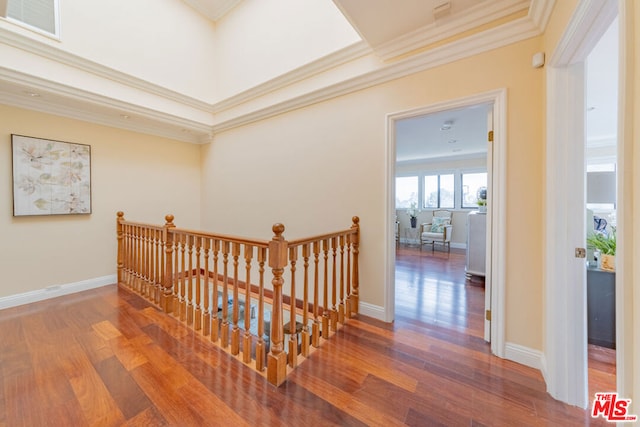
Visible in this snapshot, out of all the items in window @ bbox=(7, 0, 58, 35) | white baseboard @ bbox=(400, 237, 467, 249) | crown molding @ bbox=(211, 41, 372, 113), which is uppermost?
window @ bbox=(7, 0, 58, 35)

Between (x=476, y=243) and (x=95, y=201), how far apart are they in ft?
18.1

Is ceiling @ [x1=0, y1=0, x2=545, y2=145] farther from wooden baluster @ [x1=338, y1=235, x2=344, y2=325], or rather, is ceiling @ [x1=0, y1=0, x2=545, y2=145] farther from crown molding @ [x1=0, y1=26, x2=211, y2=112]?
wooden baluster @ [x1=338, y1=235, x2=344, y2=325]

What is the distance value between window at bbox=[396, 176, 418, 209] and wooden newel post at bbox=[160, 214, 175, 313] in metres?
6.67

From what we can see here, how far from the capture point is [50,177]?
9.93 ft

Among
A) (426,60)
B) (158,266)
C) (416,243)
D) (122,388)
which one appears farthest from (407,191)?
(122,388)

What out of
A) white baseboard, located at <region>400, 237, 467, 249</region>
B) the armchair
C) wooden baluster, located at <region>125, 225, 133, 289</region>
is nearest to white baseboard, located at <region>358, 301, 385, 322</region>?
wooden baluster, located at <region>125, 225, 133, 289</region>

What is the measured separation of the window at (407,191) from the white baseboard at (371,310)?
5745 mm

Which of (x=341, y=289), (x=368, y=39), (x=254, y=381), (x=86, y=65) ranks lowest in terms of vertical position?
(x=254, y=381)

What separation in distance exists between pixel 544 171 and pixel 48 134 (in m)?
5.07

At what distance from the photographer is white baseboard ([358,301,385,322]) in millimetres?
2495

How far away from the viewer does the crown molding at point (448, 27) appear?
72.5 inches

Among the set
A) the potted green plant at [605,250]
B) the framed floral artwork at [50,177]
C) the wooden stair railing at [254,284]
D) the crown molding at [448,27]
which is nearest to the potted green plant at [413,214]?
the potted green plant at [605,250]

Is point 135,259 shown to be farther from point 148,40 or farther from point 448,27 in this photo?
point 448,27

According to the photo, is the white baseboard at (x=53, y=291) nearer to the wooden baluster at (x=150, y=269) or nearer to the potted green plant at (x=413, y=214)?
the wooden baluster at (x=150, y=269)
